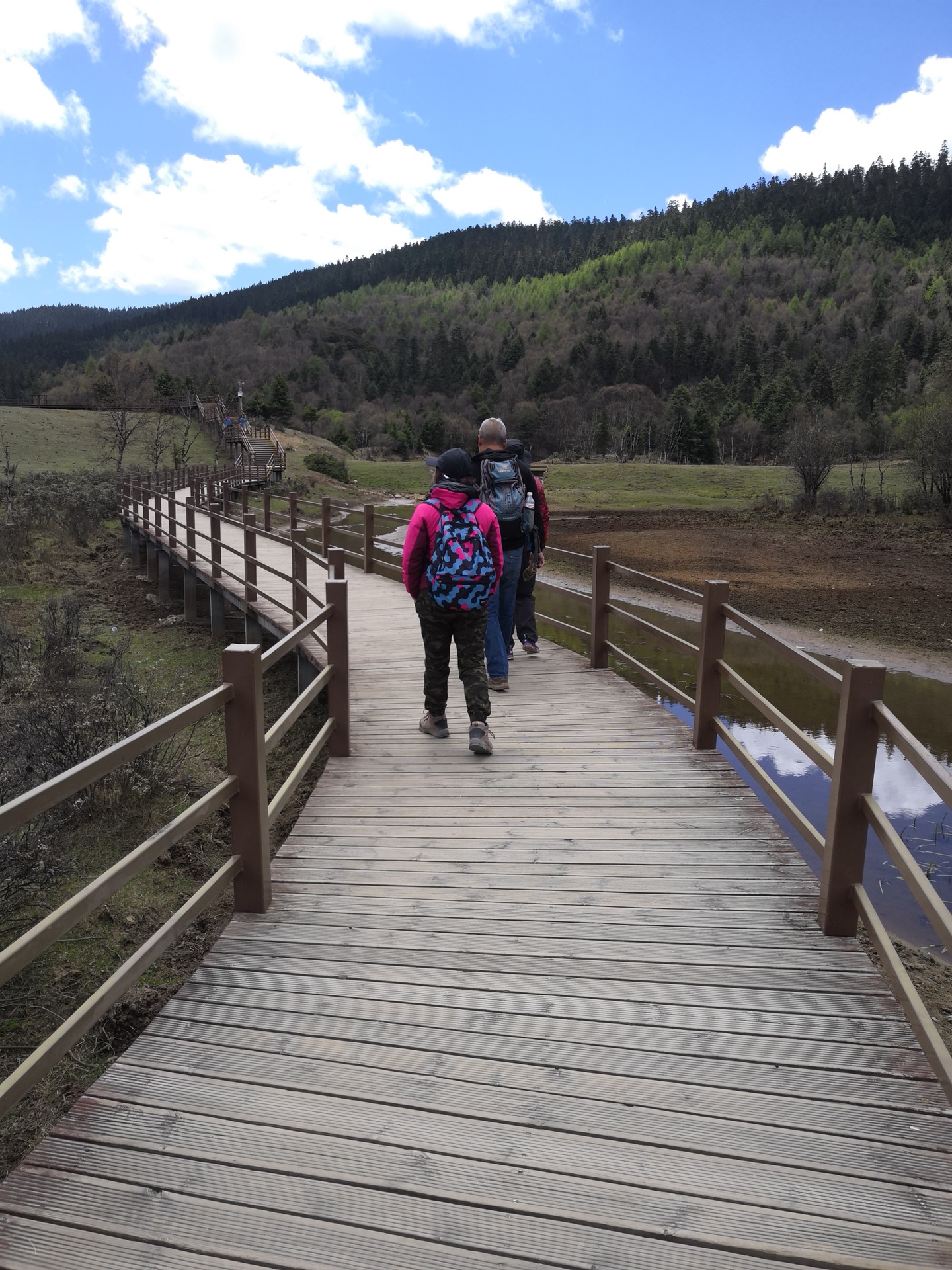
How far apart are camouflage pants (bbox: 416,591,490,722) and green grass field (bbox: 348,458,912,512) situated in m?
31.9

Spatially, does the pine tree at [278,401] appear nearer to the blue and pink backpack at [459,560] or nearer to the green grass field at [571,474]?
the green grass field at [571,474]

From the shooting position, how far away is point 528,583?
7441 mm

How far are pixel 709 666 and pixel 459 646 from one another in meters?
1.54

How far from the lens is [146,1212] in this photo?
2.11m

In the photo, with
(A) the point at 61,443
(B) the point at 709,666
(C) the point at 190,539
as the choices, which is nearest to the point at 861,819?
(B) the point at 709,666

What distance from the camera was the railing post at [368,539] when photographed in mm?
13070

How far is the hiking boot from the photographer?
5891 mm

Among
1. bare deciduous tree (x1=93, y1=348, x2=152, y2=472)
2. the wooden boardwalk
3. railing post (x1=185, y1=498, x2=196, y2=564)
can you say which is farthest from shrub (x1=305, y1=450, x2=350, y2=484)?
the wooden boardwalk

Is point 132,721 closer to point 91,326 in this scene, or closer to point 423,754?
point 423,754

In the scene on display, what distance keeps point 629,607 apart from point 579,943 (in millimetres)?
15088

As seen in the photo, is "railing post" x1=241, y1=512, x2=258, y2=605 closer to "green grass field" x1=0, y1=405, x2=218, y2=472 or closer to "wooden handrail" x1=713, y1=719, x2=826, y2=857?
"wooden handrail" x1=713, y1=719, x2=826, y2=857

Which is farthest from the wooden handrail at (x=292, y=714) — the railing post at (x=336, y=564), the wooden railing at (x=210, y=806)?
the railing post at (x=336, y=564)

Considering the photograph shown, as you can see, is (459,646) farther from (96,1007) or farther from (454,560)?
(96,1007)

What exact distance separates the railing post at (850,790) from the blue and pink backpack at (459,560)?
7.77 ft
